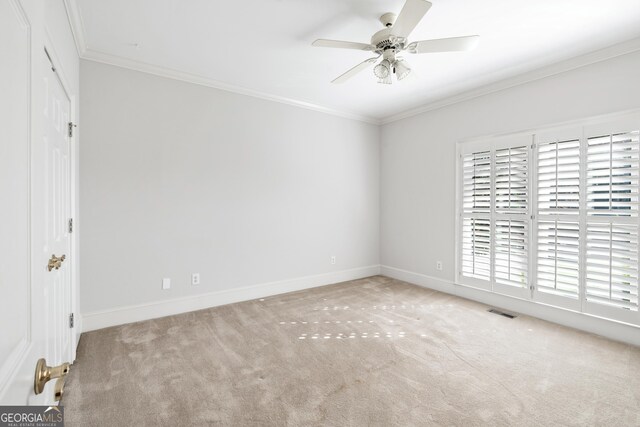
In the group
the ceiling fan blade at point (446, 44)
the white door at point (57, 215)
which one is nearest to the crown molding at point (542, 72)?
the ceiling fan blade at point (446, 44)

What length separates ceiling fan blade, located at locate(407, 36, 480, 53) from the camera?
227 centimetres

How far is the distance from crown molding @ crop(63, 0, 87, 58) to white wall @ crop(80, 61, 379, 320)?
0.20 meters

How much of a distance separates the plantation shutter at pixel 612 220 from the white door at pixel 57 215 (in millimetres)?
4362

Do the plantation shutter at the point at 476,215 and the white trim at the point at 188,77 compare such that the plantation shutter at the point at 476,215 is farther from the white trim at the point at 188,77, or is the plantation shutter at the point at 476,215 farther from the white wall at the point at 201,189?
the white trim at the point at 188,77

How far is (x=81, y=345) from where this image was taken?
2768 mm

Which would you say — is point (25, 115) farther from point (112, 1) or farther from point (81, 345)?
point (81, 345)

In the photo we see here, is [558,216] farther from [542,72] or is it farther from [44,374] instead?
[44,374]

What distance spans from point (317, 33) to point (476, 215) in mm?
2946

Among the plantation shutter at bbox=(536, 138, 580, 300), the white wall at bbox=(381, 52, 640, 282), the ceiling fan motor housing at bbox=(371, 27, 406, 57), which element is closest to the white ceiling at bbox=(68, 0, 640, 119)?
the ceiling fan motor housing at bbox=(371, 27, 406, 57)

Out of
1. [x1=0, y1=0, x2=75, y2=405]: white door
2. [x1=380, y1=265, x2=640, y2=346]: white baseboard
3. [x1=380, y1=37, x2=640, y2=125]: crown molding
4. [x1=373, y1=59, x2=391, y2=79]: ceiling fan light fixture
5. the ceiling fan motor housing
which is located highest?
[x1=380, y1=37, x2=640, y2=125]: crown molding

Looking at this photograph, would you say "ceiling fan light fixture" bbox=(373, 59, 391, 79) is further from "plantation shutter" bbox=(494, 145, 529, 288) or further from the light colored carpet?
the light colored carpet

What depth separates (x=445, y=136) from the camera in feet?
14.4

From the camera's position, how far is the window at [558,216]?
286 centimetres

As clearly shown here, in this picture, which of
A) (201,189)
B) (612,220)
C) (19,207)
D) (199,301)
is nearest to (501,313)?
(612,220)
